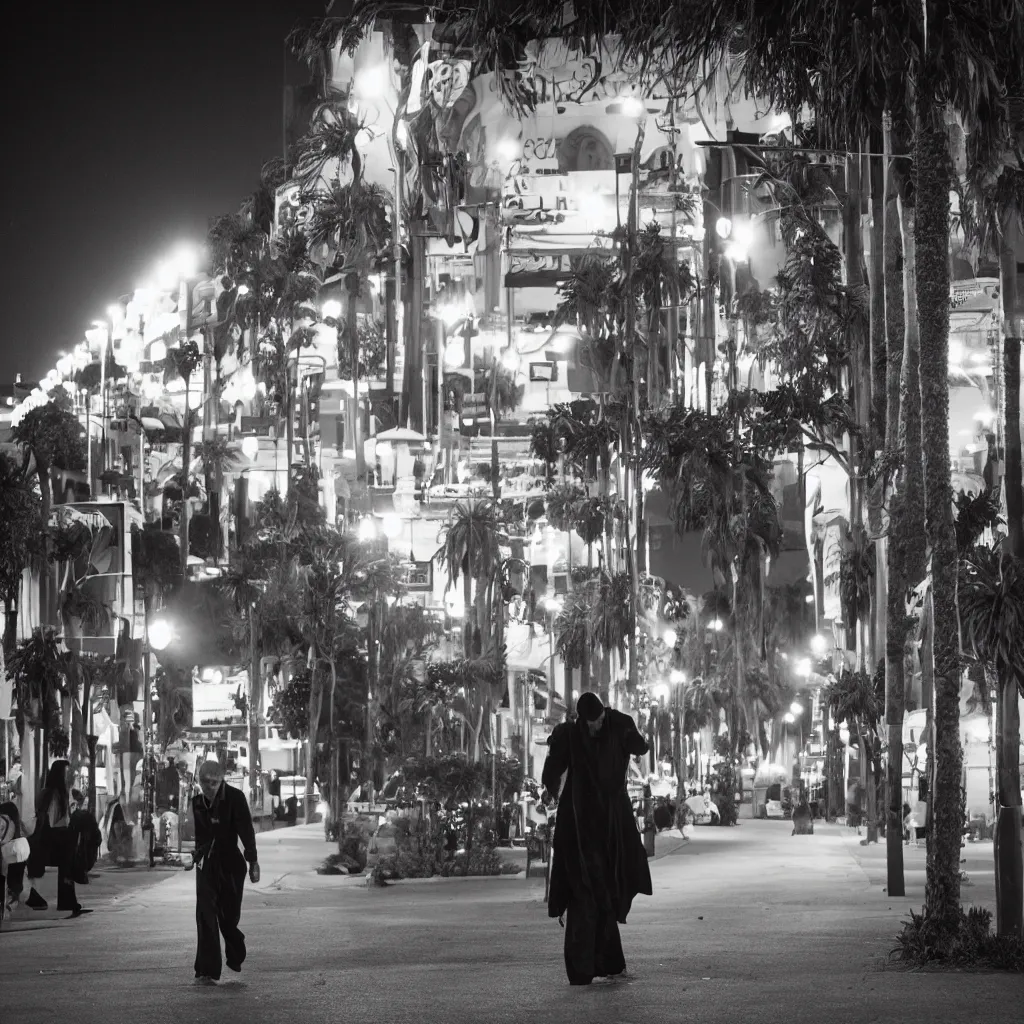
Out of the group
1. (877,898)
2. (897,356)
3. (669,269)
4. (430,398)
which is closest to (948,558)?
(877,898)

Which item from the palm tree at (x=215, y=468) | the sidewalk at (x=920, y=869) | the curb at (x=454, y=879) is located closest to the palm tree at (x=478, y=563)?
the sidewalk at (x=920, y=869)

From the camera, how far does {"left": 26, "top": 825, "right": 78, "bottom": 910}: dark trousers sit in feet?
61.7

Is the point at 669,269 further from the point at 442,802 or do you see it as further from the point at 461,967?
the point at 461,967

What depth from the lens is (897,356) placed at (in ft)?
69.5

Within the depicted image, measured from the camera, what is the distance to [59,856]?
61.6ft

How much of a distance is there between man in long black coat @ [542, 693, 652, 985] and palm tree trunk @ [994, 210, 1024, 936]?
257 cm

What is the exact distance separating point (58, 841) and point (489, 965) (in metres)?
8.43

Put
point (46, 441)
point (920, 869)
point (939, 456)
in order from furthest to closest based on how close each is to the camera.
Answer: point (46, 441) < point (920, 869) < point (939, 456)

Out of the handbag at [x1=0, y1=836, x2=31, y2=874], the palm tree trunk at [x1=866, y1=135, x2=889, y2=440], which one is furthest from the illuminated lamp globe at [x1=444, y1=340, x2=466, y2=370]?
the handbag at [x1=0, y1=836, x2=31, y2=874]

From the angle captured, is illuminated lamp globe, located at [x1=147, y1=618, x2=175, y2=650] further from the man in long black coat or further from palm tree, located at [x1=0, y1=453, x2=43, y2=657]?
the man in long black coat

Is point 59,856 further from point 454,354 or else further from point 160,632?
point 454,354

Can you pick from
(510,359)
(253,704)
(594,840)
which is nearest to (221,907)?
(594,840)

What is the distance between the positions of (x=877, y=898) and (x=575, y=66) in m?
48.5

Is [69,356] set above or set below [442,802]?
above
